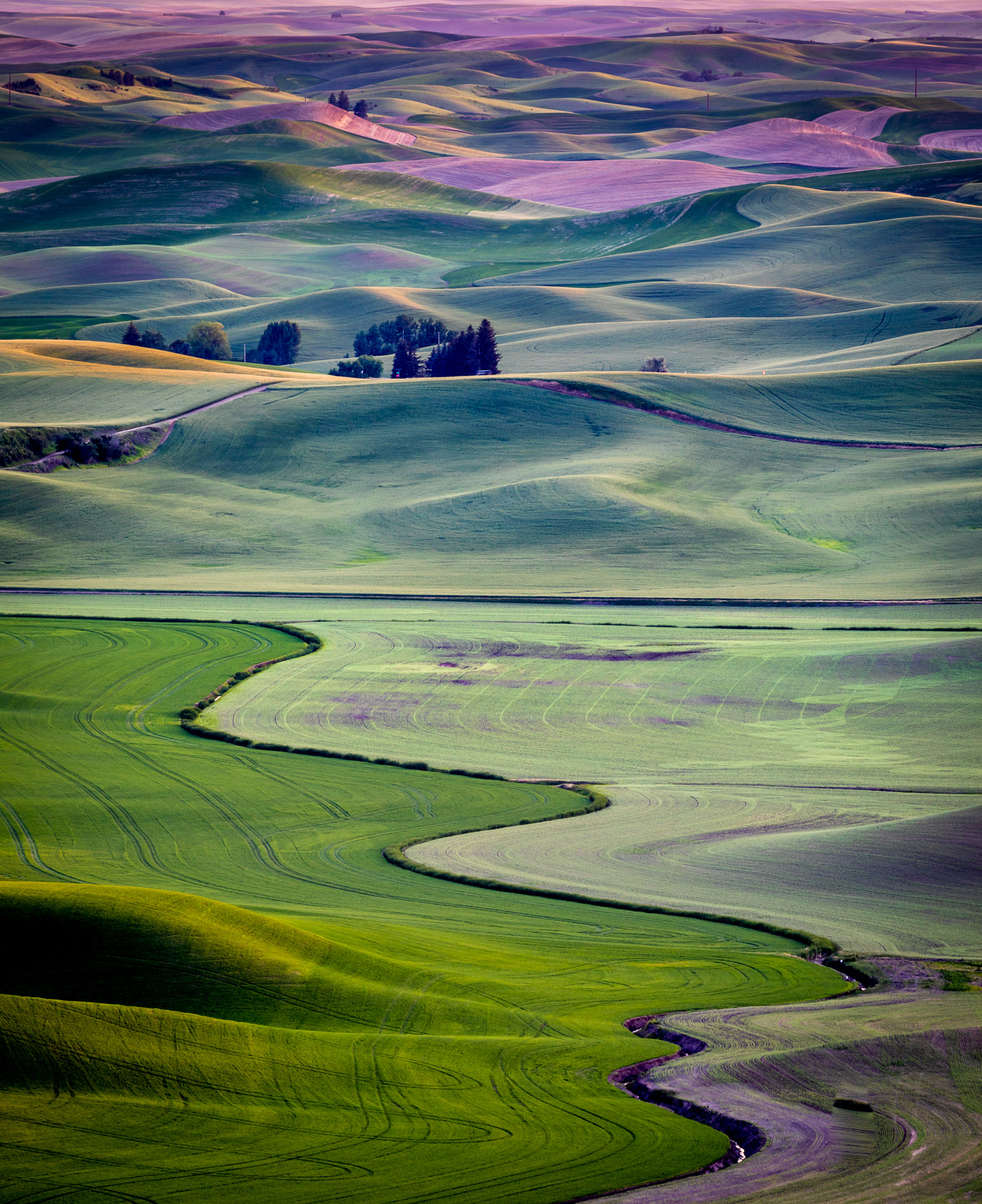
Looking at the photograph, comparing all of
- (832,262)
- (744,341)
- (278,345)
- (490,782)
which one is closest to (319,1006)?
(490,782)

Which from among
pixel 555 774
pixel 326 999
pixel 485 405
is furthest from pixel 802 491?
pixel 326 999

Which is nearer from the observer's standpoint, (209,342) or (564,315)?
(209,342)

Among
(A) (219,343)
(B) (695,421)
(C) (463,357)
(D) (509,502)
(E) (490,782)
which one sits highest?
(C) (463,357)

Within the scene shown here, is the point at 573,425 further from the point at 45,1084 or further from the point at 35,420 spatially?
the point at 45,1084

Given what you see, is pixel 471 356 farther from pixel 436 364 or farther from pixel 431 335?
pixel 431 335

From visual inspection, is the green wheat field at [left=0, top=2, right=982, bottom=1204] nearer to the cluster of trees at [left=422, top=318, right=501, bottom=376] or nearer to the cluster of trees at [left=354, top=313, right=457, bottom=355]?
the cluster of trees at [left=422, top=318, right=501, bottom=376]

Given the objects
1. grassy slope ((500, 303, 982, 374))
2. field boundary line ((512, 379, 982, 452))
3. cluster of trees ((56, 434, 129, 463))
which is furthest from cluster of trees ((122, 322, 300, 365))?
field boundary line ((512, 379, 982, 452))

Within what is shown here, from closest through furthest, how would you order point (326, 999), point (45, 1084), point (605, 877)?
point (45, 1084) < point (326, 999) < point (605, 877)
